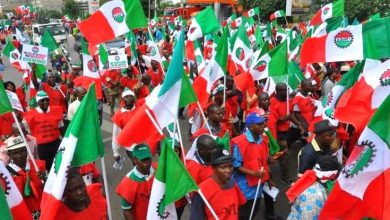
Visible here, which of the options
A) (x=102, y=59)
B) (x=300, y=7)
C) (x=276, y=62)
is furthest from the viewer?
(x=300, y=7)

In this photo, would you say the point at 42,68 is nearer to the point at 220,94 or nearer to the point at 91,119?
the point at 220,94

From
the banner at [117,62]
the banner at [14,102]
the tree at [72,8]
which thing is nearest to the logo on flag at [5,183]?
the banner at [14,102]

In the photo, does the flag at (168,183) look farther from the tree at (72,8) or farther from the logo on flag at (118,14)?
the tree at (72,8)

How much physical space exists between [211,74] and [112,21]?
6.43ft

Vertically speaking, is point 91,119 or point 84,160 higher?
point 91,119

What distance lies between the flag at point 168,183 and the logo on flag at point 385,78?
226 centimetres

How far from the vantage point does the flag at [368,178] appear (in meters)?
2.89

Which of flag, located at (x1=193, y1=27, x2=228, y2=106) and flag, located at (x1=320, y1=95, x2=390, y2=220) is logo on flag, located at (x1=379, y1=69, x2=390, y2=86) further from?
flag, located at (x1=193, y1=27, x2=228, y2=106)

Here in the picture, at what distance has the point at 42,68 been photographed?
9.53 metres

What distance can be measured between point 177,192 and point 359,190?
135cm

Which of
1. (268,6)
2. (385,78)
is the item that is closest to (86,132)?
(385,78)

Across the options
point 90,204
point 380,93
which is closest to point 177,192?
point 90,204

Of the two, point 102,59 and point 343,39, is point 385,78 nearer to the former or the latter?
point 343,39

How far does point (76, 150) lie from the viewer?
323 centimetres
